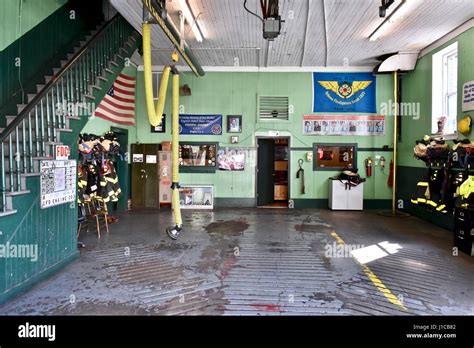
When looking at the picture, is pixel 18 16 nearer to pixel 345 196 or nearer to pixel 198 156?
pixel 198 156

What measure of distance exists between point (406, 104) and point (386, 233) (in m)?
4.45

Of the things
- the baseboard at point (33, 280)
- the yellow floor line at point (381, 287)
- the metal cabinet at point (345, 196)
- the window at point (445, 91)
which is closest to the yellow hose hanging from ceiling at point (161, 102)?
the baseboard at point (33, 280)

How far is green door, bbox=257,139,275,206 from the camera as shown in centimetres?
968

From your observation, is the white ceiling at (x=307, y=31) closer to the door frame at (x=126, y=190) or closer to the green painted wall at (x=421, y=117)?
the green painted wall at (x=421, y=117)

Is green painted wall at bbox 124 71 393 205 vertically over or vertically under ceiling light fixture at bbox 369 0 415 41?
under

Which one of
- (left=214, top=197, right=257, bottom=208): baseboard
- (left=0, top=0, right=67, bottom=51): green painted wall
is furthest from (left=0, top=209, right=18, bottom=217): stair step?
(left=214, top=197, right=257, bottom=208): baseboard

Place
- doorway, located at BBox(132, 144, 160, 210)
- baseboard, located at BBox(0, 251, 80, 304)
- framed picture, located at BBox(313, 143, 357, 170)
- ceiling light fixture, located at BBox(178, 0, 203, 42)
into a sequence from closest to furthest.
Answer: baseboard, located at BBox(0, 251, 80, 304)
ceiling light fixture, located at BBox(178, 0, 203, 42)
doorway, located at BBox(132, 144, 160, 210)
framed picture, located at BBox(313, 143, 357, 170)

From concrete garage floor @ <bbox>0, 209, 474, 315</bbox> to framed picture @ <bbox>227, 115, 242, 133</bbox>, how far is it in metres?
3.81

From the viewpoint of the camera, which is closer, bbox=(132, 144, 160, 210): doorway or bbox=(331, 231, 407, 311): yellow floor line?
bbox=(331, 231, 407, 311): yellow floor line

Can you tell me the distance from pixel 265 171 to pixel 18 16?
7150 millimetres

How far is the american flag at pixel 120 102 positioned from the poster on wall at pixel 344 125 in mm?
5406

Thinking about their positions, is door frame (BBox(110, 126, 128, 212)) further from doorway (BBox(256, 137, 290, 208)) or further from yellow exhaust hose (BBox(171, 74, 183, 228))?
yellow exhaust hose (BBox(171, 74, 183, 228))

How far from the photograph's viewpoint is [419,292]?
368cm

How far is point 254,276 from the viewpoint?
4.14m
